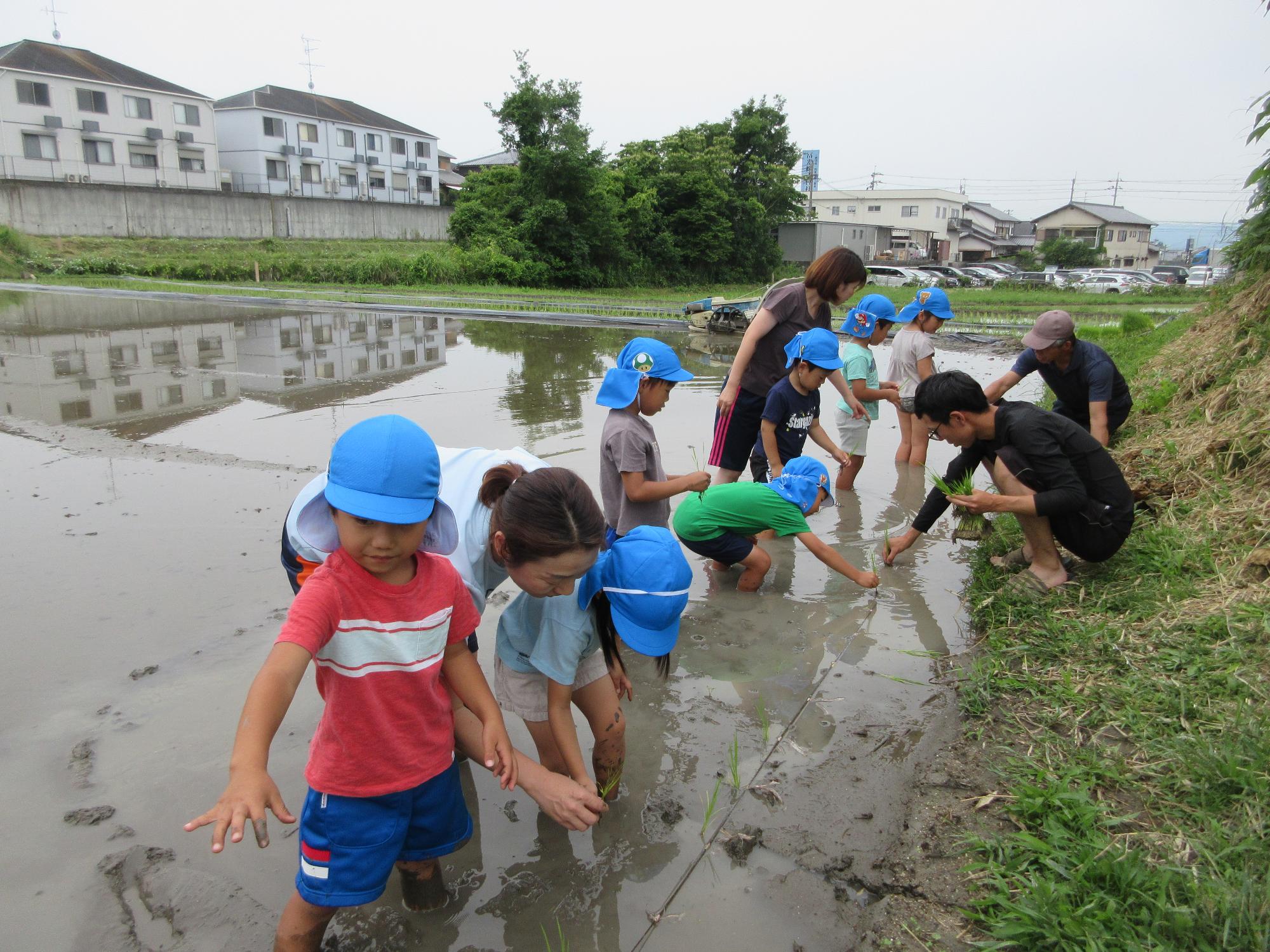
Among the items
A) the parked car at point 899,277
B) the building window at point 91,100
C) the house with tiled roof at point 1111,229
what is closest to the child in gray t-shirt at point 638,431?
the parked car at point 899,277

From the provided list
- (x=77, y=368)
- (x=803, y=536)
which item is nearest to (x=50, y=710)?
(x=803, y=536)

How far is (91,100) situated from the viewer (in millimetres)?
37969

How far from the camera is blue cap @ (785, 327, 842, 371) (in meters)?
4.65

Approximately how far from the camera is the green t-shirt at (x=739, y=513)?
401 centimetres

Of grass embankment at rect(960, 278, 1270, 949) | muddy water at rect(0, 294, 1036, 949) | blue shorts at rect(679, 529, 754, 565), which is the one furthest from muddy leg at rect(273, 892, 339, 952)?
blue shorts at rect(679, 529, 754, 565)

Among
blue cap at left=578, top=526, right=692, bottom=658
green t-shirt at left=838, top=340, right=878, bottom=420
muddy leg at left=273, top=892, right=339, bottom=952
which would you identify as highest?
green t-shirt at left=838, top=340, right=878, bottom=420

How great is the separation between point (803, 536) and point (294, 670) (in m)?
2.68

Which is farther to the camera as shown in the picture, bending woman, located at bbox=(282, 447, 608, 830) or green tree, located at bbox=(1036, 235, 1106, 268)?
green tree, located at bbox=(1036, 235, 1106, 268)

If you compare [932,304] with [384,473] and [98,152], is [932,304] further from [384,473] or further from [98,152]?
[98,152]

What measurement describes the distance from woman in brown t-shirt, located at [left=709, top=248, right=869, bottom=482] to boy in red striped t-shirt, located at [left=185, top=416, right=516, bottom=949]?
3048 millimetres

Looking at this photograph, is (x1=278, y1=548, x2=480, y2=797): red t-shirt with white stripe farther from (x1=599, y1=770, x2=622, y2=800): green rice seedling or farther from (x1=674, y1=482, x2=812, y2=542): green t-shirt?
(x1=674, y1=482, x2=812, y2=542): green t-shirt

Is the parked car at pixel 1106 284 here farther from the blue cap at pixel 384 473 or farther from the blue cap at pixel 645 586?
the blue cap at pixel 384 473

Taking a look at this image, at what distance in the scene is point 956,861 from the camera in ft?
7.40

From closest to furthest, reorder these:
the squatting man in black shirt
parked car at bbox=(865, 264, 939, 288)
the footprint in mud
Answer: the footprint in mud
the squatting man in black shirt
parked car at bbox=(865, 264, 939, 288)
